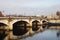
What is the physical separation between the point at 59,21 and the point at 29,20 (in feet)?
99.7

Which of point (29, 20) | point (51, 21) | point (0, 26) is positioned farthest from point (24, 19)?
point (51, 21)

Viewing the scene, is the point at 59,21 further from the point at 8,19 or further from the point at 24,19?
the point at 8,19

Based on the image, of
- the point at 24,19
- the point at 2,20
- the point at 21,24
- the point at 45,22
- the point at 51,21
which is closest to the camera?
A: the point at 2,20

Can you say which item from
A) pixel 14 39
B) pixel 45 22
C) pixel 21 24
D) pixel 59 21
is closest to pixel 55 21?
pixel 59 21

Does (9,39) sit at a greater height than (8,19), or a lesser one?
lesser

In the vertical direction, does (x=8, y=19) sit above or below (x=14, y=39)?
above

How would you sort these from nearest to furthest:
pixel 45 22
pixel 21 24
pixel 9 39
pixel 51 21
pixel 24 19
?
pixel 9 39 → pixel 24 19 → pixel 21 24 → pixel 45 22 → pixel 51 21

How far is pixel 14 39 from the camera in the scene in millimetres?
28344

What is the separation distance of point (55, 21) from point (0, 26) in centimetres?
3520

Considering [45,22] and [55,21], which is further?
[55,21]

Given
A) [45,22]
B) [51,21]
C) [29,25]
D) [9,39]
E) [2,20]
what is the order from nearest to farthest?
1. [9,39]
2. [2,20]
3. [29,25]
4. [45,22]
5. [51,21]

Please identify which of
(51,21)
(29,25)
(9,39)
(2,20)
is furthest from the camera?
(51,21)

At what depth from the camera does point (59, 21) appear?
259 feet

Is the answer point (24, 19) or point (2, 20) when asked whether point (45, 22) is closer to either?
point (24, 19)
